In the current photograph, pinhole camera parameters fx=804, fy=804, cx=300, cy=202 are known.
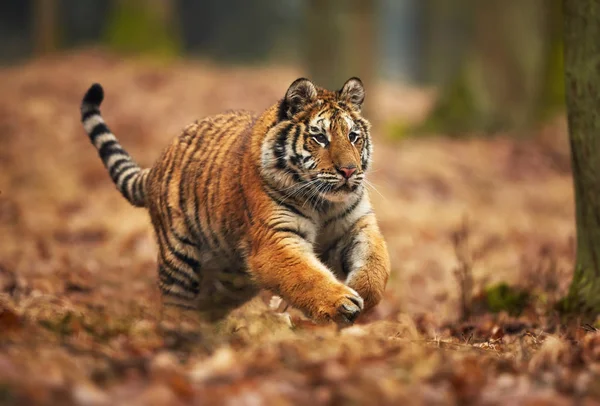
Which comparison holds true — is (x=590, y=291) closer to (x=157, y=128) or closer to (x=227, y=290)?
(x=227, y=290)

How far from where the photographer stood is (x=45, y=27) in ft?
65.2

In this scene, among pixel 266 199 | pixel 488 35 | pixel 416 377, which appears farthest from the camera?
pixel 488 35

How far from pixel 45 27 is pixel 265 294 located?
1589cm

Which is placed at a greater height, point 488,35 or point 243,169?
point 488,35

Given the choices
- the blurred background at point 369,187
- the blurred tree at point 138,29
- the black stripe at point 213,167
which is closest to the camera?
the blurred background at point 369,187

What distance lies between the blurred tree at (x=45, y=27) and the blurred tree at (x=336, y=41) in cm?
713

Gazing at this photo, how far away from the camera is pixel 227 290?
5.81 m

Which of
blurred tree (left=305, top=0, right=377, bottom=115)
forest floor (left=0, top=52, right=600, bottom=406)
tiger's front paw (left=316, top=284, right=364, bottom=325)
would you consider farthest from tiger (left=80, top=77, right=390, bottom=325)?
blurred tree (left=305, top=0, right=377, bottom=115)

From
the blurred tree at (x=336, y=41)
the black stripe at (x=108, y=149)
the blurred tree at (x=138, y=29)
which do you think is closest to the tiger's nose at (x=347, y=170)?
the black stripe at (x=108, y=149)

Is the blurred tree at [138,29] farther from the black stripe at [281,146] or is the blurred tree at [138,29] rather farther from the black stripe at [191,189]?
the black stripe at [281,146]

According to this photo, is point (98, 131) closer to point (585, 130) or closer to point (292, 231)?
point (292, 231)

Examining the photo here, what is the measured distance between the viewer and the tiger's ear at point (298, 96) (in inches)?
194

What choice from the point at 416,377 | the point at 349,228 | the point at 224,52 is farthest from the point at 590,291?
the point at 224,52

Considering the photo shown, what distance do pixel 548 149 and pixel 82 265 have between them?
389 inches
